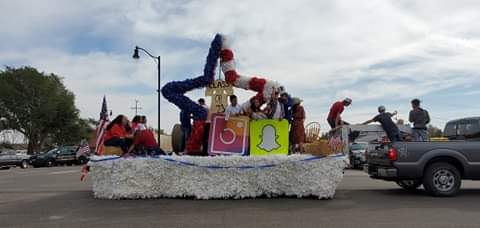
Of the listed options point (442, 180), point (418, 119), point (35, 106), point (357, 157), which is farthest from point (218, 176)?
point (35, 106)

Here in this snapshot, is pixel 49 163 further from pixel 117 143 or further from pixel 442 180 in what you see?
pixel 442 180

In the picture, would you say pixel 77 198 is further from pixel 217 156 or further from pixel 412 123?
pixel 412 123

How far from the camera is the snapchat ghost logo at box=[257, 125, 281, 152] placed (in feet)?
39.9

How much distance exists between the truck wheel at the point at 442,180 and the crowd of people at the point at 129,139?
20.7 ft

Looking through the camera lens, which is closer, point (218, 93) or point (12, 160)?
point (218, 93)

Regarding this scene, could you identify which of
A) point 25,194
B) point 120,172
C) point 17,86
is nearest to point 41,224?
point 120,172

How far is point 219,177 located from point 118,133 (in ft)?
9.83

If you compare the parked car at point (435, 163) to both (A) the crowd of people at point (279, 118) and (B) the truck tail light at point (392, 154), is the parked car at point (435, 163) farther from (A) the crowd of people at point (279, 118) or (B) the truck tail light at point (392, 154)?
(A) the crowd of people at point (279, 118)

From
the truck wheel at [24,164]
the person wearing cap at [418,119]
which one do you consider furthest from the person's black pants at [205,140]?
the truck wheel at [24,164]

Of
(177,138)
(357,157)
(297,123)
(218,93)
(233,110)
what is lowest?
(357,157)

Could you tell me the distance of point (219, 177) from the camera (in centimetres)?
1114

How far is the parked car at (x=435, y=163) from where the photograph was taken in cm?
1125

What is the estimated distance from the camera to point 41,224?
330 inches

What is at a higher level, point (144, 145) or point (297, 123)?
point (297, 123)
